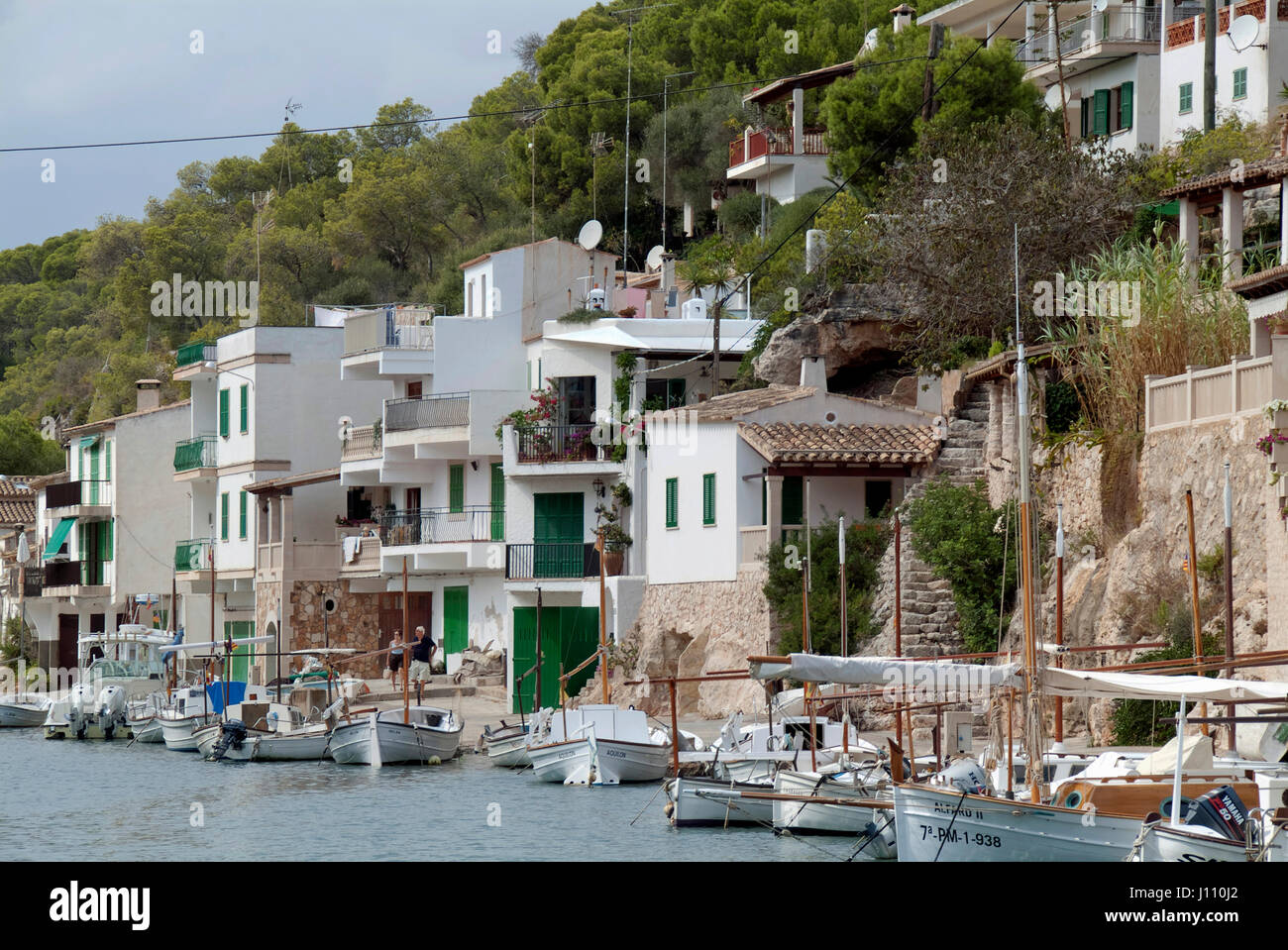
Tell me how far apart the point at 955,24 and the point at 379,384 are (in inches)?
846

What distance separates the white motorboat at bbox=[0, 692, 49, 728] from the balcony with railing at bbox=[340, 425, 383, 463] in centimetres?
1231

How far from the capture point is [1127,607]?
97.9 ft

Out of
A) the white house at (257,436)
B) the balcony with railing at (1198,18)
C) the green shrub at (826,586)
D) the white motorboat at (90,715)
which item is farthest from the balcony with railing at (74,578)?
the balcony with railing at (1198,18)

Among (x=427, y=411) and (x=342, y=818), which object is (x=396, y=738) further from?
(x=427, y=411)

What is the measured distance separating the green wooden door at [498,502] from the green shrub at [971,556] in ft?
50.5

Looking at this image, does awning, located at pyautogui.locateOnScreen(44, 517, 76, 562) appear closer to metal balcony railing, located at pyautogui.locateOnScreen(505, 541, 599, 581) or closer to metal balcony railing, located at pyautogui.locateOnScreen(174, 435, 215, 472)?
metal balcony railing, located at pyautogui.locateOnScreen(174, 435, 215, 472)

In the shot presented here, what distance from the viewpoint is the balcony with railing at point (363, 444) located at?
52.0 metres

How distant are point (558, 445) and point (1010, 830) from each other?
1107 inches

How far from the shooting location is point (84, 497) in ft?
213

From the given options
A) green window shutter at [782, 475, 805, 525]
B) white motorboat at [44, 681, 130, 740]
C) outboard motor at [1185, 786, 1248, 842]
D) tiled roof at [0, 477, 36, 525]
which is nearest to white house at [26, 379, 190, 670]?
white motorboat at [44, 681, 130, 740]

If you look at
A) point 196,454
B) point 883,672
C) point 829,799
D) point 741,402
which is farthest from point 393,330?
point 883,672

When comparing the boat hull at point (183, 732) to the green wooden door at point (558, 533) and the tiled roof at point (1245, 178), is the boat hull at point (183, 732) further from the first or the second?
the tiled roof at point (1245, 178)
